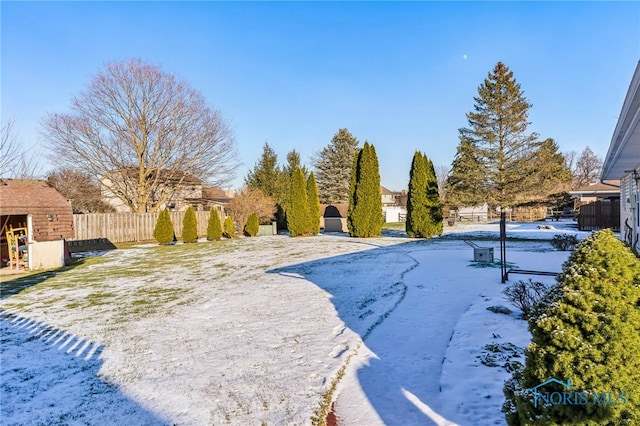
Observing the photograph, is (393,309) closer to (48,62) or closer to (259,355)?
(259,355)

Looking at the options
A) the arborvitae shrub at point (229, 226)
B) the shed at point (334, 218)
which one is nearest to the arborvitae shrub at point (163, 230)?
the arborvitae shrub at point (229, 226)

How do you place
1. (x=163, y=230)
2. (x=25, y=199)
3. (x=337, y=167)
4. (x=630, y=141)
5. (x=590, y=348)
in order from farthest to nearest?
(x=337, y=167), (x=163, y=230), (x=25, y=199), (x=630, y=141), (x=590, y=348)

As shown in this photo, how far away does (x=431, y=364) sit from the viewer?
11.9ft

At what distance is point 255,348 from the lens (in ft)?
13.8

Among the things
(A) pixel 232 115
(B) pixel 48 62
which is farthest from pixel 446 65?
(A) pixel 232 115

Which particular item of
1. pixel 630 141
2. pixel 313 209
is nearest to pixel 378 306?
pixel 630 141

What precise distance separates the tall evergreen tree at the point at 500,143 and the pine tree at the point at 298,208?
39.6ft

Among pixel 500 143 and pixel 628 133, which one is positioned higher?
pixel 500 143

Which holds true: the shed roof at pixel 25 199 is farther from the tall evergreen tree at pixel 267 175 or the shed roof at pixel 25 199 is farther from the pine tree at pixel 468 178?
the pine tree at pixel 468 178

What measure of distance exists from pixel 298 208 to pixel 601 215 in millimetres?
16898

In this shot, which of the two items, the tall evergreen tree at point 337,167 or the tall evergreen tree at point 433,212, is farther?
the tall evergreen tree at point 337,167

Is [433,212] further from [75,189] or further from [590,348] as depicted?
[75,189]

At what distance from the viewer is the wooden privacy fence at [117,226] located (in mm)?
16734

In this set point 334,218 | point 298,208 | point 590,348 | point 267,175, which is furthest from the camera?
point 267,175
